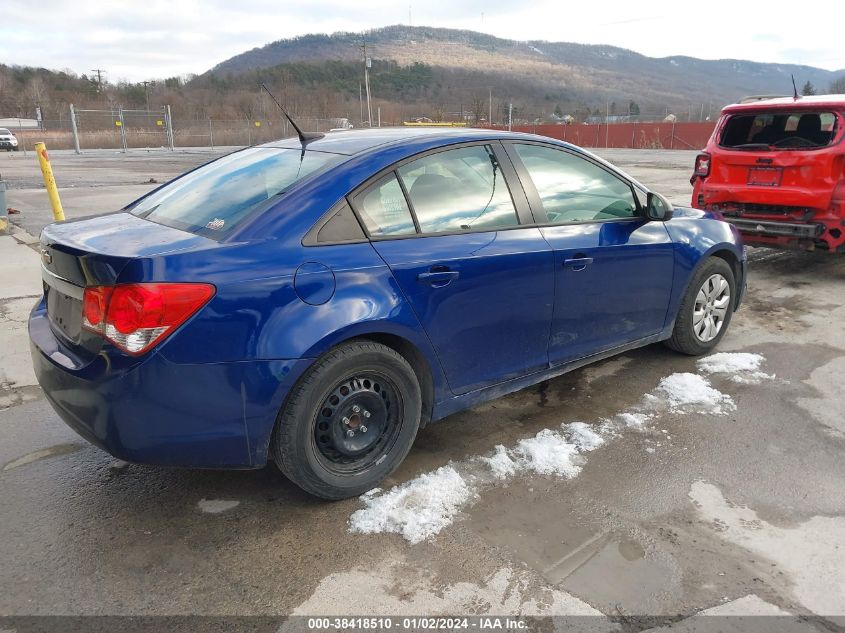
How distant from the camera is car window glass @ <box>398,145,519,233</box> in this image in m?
3.04

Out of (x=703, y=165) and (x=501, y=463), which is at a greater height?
(x=703, y=165)

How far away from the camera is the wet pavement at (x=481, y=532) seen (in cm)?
231

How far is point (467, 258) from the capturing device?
3.03 m

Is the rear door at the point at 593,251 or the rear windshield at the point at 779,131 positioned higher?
the rear windshield at the point at 779,131

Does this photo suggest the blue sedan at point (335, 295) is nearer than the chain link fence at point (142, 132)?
Yes

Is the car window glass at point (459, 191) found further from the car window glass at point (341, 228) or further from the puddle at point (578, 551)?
the puddle at point (578, 551)

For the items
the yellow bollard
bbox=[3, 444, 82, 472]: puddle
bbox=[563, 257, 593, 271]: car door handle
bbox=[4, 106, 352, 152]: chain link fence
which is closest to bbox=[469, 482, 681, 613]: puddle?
bbox=[563, 257, 593, 271]: car door handle

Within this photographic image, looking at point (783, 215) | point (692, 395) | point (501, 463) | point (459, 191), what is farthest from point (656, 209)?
point (783, 215)

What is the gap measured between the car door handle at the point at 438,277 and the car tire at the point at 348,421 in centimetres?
36

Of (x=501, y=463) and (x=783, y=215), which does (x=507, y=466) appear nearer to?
(x=501, y=463)

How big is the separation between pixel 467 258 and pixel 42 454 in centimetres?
242

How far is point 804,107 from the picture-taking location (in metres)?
6.39

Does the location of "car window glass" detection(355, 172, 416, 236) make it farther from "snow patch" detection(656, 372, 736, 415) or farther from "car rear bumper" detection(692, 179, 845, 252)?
"car rear bumper" detection(692, 179, 845, 252)

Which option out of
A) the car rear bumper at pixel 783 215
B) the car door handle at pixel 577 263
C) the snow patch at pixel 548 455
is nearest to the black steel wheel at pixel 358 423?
the snow patch at pixel 548 455
